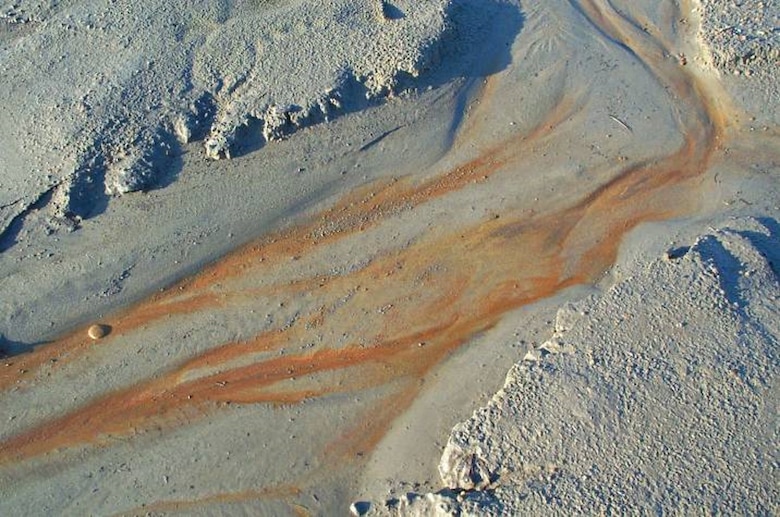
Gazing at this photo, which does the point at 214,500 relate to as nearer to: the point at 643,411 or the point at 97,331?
the point at 97,331

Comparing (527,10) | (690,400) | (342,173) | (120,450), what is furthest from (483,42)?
(120,450)

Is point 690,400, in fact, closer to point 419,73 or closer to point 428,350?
point 428,350

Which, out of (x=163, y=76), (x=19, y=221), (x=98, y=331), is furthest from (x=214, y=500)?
(x=163, y=76)

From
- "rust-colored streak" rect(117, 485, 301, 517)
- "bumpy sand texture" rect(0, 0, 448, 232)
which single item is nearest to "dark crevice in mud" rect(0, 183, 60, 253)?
"bumpy sand texture" rect(0, 0, 448, 232)

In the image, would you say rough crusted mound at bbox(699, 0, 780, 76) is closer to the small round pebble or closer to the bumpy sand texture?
the bumpy sand texture

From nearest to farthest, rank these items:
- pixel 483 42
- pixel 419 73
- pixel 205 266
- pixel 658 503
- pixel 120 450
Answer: pixel 658 503 < pixel 120 450 < pixel 205 266 < pixel 419 73 < pixel 483 42

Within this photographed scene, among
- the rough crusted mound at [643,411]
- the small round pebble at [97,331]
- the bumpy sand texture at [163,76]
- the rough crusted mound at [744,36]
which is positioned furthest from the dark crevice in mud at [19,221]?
the rough crusted mound at [744,36]

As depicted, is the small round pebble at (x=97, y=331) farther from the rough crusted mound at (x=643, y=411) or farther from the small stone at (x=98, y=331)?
the rough crusted mound at (x=643, y=411)
